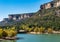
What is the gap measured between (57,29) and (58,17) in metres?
46.5

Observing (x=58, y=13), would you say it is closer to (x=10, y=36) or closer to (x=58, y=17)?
(x=58, y=17)

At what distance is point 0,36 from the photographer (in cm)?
7231

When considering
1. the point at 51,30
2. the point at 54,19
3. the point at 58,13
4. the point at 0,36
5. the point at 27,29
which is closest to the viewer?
the point at 0,36

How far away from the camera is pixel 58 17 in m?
180

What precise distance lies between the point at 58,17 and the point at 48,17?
354 inches

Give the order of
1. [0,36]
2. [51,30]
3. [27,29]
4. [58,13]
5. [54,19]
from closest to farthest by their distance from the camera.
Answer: [0,36] < [51,30] < [27,29] < [54,19] < [58,13]

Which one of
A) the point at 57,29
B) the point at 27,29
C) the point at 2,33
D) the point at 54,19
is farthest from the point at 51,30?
the point at 2,33

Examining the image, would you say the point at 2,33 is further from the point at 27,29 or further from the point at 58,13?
the point at 58,13

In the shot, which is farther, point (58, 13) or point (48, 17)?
point (58, 13)

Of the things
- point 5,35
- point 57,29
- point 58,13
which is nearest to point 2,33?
point 5,35

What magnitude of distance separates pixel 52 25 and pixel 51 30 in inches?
758

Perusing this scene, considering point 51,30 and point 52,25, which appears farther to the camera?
point 52,25

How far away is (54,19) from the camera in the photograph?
172 metres

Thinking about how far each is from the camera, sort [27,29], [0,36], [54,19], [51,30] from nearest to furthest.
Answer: [0,36] < [51,30] < [27,29] < [54,19]
